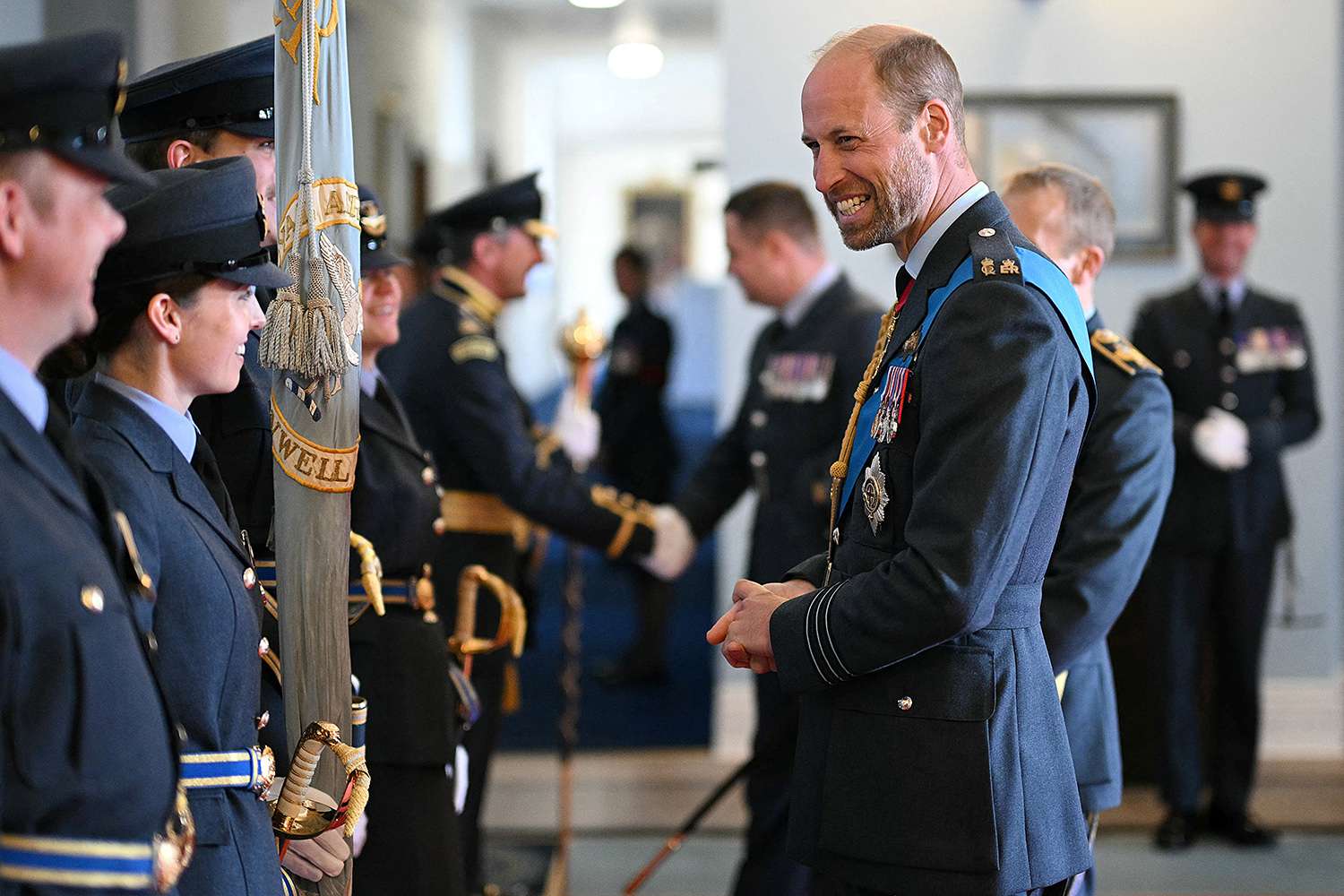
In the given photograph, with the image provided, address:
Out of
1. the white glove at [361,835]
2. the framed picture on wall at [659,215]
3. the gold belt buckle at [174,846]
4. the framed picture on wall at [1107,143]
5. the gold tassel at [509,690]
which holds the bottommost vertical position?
the gold tassel at [509,690]

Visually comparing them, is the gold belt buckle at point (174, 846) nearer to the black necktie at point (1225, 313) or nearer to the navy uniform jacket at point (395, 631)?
the navy uniform jacket at point (395, 631)

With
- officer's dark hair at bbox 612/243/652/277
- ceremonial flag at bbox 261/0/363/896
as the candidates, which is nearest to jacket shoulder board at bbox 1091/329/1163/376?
ceremonial flag at bbox 261/0/363/896

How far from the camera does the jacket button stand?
1.22 meters

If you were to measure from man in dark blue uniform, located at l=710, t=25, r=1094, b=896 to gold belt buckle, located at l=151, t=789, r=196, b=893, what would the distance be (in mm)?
695

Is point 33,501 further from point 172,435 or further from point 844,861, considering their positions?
point 844,861

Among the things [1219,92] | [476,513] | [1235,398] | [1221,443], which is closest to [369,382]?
[476,513]

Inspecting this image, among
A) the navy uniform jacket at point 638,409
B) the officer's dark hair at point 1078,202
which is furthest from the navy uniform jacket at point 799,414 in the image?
the navy uniform jacket at point 638,409

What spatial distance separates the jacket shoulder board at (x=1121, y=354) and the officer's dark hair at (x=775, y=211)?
3.54ft

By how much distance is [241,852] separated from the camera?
1.55 m

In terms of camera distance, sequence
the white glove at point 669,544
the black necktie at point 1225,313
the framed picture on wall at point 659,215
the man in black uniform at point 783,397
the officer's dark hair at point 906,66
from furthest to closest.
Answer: the framed picture on wall at point 659,215 → the black necktie at point 1225,313 → the white glove at point 669,544 → the man in black uniform at point 783,397 → the officer's dark hair at point 906,66

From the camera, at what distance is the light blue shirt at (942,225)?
72.6 inches

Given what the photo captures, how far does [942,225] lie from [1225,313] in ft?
9.32

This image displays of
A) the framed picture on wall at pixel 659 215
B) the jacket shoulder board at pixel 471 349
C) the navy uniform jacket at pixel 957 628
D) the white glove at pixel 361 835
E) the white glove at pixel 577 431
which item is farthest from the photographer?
the framed picture on wall at pixel 659 215

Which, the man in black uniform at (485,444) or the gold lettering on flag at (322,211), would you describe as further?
the man in black uniform at (485,444)
